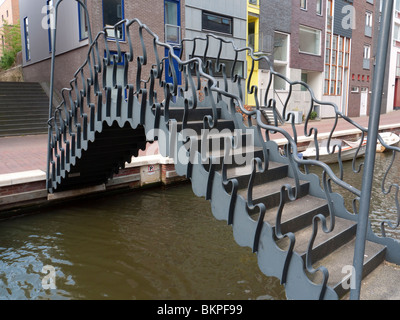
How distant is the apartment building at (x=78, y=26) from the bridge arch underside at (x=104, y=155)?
6.20 metres

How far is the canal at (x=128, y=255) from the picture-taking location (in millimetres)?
4133

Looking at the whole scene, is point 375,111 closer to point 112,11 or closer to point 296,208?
point 296,208

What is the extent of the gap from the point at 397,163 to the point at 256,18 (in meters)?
12.2

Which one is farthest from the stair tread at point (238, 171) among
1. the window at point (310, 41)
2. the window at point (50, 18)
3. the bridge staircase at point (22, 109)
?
the window at point (310, 41)

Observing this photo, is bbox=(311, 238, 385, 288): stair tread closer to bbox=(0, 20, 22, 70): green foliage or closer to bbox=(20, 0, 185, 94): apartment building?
bbox=(20, 0, 185, 94): apartment building

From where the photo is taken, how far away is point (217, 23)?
1805 centimetres

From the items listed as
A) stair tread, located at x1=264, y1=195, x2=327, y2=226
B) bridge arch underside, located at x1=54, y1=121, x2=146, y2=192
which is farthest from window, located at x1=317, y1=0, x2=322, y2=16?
stair tread, located at x1=264, y1=195, x2=327, y2=226

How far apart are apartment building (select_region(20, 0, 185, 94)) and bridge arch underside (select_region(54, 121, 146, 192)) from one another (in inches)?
244

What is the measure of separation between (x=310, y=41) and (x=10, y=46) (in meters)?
21.5

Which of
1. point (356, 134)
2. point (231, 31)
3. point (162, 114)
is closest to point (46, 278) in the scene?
point (162, 114)

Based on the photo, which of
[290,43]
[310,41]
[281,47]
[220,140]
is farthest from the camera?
[310,41]

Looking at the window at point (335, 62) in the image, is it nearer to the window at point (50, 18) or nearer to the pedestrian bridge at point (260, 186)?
the window at point (50, 18)

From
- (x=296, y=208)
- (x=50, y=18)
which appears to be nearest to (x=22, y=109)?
(x=50, y=18)

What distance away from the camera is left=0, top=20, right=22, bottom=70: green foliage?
24266mm
